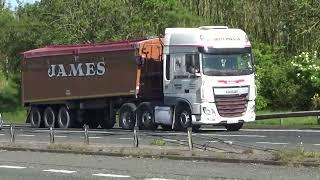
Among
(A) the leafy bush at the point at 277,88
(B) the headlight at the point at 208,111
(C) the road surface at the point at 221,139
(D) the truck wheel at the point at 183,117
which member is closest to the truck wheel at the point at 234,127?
(B) the headlight at the point at 208,111

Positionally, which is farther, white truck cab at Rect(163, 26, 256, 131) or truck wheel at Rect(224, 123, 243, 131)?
truck wheel at Rect(224, 123, 243, 131)

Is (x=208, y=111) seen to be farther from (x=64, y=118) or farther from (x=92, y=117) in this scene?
(x=64, y=118)

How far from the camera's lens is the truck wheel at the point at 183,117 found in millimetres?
27053

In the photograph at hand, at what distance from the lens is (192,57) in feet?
87.7

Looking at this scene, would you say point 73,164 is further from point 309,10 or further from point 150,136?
point 309,10

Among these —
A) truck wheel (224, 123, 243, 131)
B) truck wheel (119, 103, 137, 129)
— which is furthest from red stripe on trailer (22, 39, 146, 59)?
truck wheel (224, 123, 243, 131)

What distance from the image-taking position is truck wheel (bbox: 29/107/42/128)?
1390 inches

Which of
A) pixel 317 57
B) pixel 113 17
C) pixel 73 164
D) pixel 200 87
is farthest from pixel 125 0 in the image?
pixel 73 164

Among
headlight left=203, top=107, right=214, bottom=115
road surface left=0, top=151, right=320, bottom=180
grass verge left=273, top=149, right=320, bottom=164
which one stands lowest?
road surface left=0, top=151, right=320, bottom=180

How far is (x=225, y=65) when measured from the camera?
26750mm

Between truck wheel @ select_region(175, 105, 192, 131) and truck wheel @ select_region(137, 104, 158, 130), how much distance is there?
1.40m

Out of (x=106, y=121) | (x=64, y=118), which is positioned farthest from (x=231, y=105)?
(x=64, y=118)

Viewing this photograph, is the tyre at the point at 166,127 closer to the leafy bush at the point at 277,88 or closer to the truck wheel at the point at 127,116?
the truck wheel at the point at 127,116

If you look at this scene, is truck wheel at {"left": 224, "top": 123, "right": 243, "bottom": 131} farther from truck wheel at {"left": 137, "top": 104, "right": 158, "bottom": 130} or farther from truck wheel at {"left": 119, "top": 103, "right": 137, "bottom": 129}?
truck wheel at {"left": 119, "top": 103, "right": 137, "bottom": 129}
